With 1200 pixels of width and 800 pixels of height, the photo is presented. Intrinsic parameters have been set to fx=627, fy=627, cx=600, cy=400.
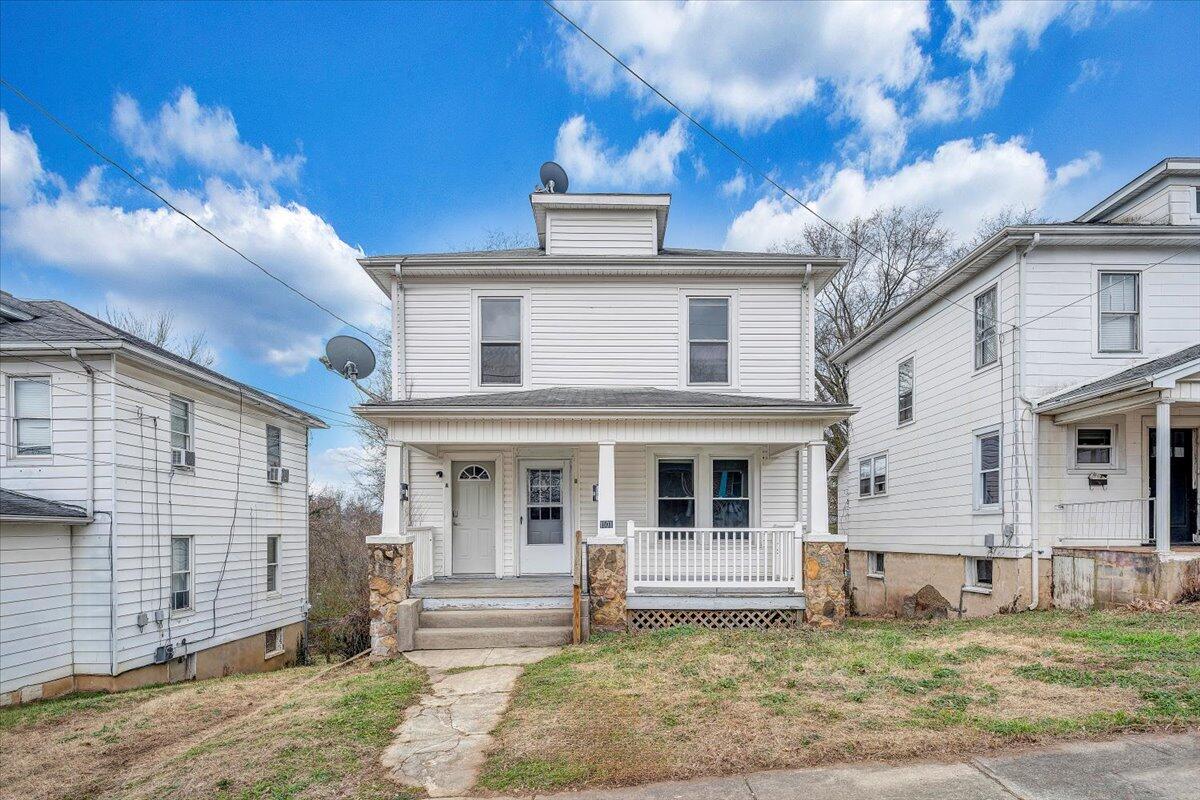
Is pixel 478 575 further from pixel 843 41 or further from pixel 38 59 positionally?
pixel 843 41

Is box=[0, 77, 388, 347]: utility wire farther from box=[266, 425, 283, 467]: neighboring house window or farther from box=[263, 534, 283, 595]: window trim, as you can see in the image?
box=[263, 534, 283, 595]: window trim

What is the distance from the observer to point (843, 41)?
1086cm

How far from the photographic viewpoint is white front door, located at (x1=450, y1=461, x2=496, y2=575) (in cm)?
992

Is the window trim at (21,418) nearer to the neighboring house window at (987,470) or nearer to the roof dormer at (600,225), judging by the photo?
the roof dormer at (600,225)

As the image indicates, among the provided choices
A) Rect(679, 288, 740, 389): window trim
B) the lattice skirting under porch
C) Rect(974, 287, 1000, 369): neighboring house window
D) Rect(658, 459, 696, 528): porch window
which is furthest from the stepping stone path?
Rect(974, 287, 1000, 369): neighboring house window

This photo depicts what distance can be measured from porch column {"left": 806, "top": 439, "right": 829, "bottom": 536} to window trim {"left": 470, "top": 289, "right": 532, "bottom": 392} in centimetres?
443

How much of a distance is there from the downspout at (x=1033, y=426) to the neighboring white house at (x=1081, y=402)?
0.02 metres

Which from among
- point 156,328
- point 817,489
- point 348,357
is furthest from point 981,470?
point 156,328

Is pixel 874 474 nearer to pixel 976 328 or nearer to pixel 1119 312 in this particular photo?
pixel 976 328

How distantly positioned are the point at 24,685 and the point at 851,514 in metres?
16.4

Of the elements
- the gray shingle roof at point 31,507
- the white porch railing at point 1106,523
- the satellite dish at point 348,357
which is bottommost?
the white porch railing at point 1106,523

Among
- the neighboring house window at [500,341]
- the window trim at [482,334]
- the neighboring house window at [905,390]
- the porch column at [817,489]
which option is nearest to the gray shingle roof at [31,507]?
the window trim at [482,334]

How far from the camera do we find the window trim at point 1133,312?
957 centimetres

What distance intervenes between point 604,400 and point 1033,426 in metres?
6.52
